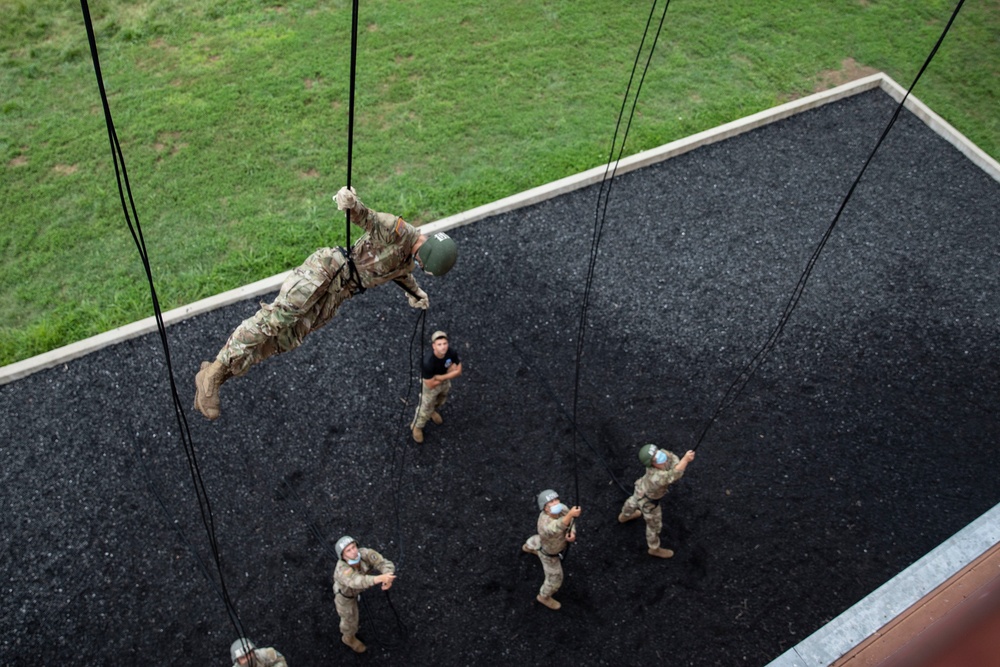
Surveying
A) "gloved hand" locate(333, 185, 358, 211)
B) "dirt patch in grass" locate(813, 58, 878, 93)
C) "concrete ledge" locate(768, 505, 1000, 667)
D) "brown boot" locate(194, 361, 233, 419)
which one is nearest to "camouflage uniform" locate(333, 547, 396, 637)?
"brown boot" locate(194, 361, 233, 419)

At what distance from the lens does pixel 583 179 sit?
39.4ft

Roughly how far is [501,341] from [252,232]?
12.6ft

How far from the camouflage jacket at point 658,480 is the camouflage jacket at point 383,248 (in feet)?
10.5

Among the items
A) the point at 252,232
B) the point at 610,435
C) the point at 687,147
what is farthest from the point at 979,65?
the point at 252,232

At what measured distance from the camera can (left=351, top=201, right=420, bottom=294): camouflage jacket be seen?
278 inches

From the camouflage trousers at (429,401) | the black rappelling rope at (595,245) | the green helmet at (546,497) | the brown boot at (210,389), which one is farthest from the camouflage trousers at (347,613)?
the black rappelling rope at (595,245)

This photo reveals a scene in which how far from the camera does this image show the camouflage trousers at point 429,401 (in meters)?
8.97

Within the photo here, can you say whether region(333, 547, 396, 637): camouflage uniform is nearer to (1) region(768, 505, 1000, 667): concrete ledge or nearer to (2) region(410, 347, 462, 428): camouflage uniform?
(2) region(410, 347, 462, 428): camouflage uniform

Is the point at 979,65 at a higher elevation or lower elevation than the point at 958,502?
higher

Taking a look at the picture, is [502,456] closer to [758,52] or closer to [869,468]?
[869,468]

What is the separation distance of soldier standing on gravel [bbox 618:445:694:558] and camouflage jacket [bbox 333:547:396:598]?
2.62 m

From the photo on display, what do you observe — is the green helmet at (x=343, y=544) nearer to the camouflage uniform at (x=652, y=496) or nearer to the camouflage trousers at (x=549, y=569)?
the camouflage trousers at (x=549, y=569)

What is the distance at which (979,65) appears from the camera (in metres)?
14.7

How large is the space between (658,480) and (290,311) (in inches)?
153
